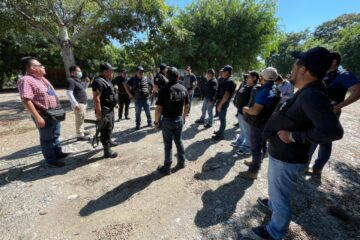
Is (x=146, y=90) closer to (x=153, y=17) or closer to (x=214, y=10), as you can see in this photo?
(x=153, y=17)

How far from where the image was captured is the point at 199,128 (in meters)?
7.34

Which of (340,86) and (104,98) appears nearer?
(340,86)

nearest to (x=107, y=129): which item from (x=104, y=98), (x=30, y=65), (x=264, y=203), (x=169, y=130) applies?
(x=104, y=98)

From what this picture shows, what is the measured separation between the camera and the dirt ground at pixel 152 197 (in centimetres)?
301

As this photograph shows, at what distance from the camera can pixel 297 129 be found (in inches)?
85.5

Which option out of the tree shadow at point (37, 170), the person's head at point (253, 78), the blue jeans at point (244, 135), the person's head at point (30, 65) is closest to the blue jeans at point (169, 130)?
the blue jeans at point (244, 135)

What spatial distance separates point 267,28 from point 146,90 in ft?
44.6

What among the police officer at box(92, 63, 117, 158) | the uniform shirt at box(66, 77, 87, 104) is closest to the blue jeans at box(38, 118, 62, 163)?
the police officer at box(92, 63, 117, 158)

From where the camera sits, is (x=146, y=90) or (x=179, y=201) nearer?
(x=179, y=201)

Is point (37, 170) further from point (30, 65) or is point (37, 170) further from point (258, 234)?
point (258, 234)

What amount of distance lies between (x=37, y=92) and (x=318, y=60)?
416cm

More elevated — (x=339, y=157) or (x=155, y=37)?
(x=155, y=37)

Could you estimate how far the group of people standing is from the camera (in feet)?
6.64

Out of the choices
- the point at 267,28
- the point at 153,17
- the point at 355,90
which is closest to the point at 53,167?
the point at 355,90
